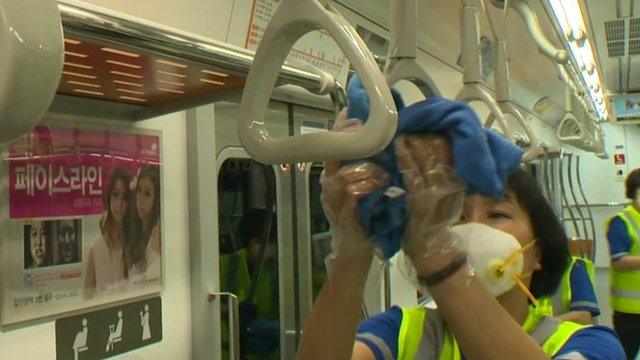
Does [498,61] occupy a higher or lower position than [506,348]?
higher

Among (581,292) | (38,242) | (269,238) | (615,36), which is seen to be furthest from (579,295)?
(615,36)

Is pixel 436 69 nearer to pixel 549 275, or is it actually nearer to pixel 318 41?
pixel 318 41

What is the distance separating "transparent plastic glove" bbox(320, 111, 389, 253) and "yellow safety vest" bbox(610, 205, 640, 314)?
11.9 ft

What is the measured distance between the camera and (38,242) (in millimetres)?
1478

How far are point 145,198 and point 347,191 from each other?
120 cm

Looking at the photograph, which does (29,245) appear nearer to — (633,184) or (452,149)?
(452,149)

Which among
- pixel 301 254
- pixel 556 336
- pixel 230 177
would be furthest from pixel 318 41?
pixel 556 336

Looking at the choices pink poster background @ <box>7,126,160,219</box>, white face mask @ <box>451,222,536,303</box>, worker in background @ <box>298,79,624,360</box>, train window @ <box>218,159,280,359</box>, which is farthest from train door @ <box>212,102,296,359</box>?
white face mask @ <box>451,222,536,303</box>

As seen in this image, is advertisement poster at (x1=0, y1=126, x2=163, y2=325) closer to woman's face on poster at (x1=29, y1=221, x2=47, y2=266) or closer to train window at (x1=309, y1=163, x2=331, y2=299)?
woman's face on poster at (x1=29, y1=221, x2=47, y2=266)

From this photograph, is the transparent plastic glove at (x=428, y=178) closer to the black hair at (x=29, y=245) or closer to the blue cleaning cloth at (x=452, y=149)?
the blue cleaning cloth at (x=452, y=149)

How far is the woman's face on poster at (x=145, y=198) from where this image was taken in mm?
1789

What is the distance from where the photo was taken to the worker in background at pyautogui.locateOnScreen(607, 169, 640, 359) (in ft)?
12.8

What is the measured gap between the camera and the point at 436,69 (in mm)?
4367

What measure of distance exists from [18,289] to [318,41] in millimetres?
1561
